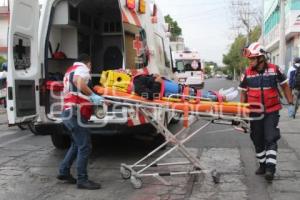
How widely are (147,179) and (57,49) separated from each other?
3.96 metres

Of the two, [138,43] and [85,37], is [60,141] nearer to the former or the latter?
[138,43]

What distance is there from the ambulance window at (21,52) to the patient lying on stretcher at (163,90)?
203cm

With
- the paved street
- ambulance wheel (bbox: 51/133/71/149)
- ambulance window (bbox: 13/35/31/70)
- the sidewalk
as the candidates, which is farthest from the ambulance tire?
the sidewalk

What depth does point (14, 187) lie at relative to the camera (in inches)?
268

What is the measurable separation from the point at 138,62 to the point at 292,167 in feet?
10.2

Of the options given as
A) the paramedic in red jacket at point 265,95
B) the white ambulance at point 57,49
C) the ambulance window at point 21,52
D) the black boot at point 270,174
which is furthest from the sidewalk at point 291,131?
the ambulance window at point 21,52

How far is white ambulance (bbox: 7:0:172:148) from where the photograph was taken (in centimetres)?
774

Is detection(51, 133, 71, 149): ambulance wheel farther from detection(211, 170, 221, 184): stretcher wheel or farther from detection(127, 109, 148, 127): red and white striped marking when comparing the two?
detection(211, 170, 221, 184): stretcher wheel

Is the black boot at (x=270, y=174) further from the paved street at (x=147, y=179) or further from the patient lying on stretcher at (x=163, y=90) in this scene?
the patient lying on stretcher at (x=163, y=90)

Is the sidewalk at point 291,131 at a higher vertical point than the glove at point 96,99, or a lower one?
lower

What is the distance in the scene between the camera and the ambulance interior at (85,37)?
909 cm

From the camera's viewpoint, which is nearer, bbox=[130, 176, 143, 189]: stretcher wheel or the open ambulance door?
bbox=[130, 176, 143, 189]: stretcher wheel

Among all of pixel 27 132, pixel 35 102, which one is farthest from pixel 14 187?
pixel 27 132

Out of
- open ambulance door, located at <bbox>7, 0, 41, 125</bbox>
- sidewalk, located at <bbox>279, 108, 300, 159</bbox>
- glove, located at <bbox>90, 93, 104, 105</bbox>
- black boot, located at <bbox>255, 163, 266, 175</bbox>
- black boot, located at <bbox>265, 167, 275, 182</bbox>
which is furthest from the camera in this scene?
sidewalk, located at <bbox>279, 108, 300, 159</bbox>
